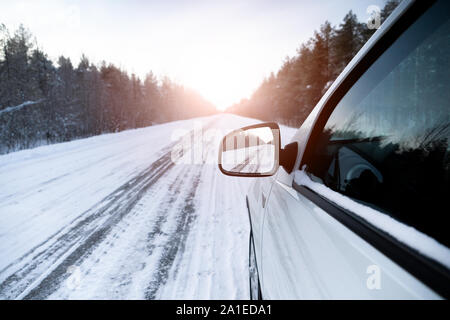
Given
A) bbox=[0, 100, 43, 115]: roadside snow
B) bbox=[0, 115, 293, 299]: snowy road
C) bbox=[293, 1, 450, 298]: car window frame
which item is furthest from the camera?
bbox=[0, 100, 43, 115]: roadside snow

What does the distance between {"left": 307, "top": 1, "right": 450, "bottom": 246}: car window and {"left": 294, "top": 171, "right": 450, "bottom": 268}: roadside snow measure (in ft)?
0.14

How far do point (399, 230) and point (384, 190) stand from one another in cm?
26

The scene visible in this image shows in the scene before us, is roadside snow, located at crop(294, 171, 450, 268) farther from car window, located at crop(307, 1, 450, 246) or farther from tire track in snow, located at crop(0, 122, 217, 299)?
tire track in snow, located at crop(0, 122, 217, 299)

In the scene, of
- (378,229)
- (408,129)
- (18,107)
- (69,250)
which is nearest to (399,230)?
(378,229)

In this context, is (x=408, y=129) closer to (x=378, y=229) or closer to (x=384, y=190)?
(x=384, y=190)

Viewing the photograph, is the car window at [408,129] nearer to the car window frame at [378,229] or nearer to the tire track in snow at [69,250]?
the car window frame at [378,229]

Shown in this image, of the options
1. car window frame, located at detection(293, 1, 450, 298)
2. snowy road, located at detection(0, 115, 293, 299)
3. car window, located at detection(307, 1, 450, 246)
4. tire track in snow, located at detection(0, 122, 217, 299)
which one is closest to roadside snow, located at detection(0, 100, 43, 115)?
snowy road, located at detection(0, 115, 293, 299)

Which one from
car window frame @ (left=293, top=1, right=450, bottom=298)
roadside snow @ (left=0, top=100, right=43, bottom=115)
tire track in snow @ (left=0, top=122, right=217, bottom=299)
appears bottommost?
tire track in snow @ (left=0, top=122, right=217, bottom=299)

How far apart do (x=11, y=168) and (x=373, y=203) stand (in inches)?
417

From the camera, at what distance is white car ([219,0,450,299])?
68 cm

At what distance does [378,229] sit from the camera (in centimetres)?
80

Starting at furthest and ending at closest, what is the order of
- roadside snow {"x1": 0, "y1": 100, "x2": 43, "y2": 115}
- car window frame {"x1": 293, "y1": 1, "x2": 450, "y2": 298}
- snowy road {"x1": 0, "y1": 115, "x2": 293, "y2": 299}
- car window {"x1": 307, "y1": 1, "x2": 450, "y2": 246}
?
roadside snow {"x1": 0, "y1": 100, "x2": 43, "y2": 115} → snowy road {"x1": 0, "y1": 115, "x2": 293, "y2": 299} → car window {"x1": 307, "y1": 1, "x2": 450, "y2": 246} → car window frame {"x1": 293, "y1": 1, "x2": 450, "y2": 298}

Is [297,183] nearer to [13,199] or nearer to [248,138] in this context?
[13,199]

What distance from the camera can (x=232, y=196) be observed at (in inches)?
211
